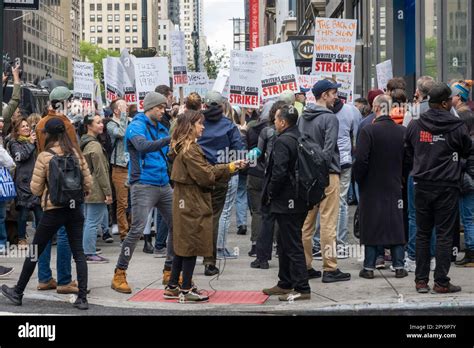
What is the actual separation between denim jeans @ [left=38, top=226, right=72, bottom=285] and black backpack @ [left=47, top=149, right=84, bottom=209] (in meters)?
0.71

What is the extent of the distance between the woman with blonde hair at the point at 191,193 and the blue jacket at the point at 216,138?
1.44 m

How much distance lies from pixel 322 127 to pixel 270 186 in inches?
52.7

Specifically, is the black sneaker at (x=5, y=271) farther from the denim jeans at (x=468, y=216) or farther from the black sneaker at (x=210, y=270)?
the denim jeans at (x=468, y=216)

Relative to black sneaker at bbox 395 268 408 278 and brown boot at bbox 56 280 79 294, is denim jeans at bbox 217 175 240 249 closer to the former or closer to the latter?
black sneaker at bbox 395 268 408 278

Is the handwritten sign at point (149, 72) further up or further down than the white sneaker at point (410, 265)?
further up

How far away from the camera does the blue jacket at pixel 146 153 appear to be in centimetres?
1062

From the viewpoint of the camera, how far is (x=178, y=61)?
19.9 metres

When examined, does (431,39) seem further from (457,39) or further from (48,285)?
(48,285)

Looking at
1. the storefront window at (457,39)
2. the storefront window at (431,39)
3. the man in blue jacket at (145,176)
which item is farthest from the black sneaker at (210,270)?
the storefront window at (431,39)

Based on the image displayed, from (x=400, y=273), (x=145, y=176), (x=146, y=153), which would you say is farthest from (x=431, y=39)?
(x=145, y=176)

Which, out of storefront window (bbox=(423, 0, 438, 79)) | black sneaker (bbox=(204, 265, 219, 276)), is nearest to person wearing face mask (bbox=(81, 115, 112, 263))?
black sneaker (bbox=(204, 265, 219, 276))
